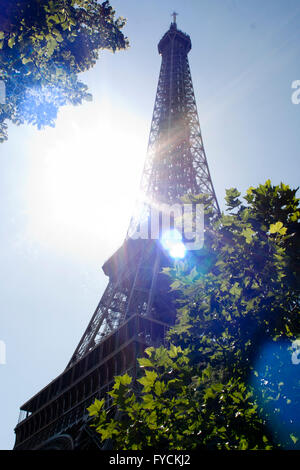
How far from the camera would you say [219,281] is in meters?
7.78

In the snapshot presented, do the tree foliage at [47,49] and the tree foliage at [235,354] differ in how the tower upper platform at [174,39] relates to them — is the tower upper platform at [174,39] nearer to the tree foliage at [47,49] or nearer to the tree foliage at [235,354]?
the tree foliage at [47,49]

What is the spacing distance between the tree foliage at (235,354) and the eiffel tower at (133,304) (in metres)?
1.57

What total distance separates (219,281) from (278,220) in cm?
168

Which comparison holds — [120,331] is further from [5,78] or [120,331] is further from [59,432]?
[5,78]

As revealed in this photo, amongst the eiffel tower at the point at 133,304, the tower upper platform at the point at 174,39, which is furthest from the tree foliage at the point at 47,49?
the tower upper platform at the point at 174,39

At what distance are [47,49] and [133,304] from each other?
2012 cm

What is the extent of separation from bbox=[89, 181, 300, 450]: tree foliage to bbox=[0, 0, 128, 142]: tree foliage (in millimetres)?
5898

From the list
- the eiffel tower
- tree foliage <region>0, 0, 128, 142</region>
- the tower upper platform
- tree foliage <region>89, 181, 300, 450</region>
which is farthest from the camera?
the tower upper platform

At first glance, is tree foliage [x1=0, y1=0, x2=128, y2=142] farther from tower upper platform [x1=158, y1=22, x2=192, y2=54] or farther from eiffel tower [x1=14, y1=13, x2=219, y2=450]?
tower upper platform [x1=158, y1=22, x2=192, y2=54]

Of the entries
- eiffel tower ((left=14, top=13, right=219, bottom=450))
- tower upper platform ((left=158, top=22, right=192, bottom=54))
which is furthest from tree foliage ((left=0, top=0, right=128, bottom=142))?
tower upper platform ((left=158, top=22, right=192, bottom=54))

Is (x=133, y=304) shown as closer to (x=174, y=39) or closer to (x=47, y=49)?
(x=47, y=49)

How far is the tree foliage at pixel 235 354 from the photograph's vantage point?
21.1 feet

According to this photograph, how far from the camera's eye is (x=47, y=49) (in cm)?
966

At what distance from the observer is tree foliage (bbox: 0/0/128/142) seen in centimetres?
895
